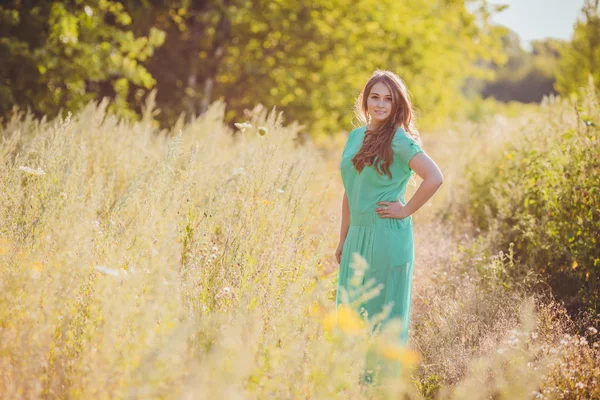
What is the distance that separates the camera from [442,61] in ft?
48.2

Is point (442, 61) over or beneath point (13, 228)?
over

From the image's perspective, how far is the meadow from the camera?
1927 millimetres

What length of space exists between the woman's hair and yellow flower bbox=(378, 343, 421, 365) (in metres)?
1.02

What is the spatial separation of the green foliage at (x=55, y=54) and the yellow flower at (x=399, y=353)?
6048mm

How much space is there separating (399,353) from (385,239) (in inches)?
40.4

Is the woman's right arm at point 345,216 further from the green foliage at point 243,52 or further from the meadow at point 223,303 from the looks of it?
the green foliage at point 243,52

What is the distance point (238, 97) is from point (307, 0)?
2702mm

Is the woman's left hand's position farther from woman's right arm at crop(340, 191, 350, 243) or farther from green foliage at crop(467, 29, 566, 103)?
green foliage at crop(467, 29, 566, 103)

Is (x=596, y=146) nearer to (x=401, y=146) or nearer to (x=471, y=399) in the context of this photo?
(x=401, y=146)

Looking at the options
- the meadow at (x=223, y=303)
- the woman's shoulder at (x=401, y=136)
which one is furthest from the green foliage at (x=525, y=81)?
the woman's shoulder at (x=401, y=136)

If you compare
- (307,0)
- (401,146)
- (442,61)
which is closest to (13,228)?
(401,146)

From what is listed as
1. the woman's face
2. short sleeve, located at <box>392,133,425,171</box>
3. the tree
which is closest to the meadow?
short sleeve, located at <box>392,133,425,171</box>

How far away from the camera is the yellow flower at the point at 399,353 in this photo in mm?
1916

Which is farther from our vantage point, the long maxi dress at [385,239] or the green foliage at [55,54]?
the green foliage at [55,54]
